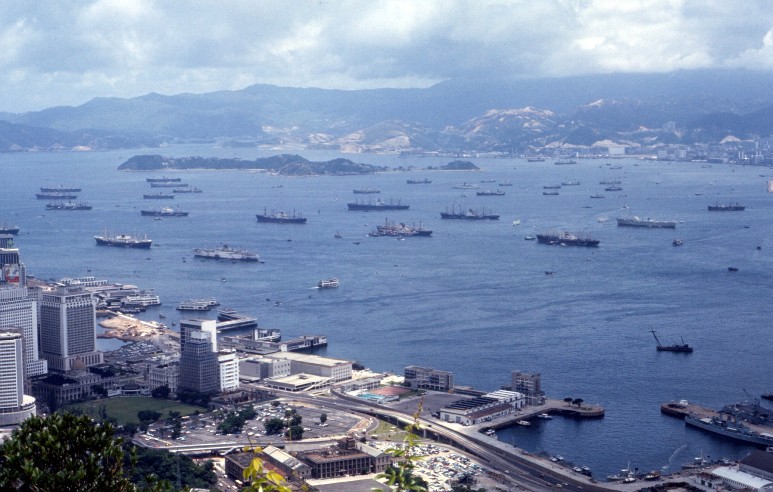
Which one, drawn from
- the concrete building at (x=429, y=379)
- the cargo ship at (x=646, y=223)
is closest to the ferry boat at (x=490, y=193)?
the cargo ship at (x=646, y=223)

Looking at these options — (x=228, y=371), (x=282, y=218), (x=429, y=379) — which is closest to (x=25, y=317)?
(x=228, y=371)

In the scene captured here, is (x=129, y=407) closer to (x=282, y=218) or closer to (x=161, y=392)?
(x=161, y=392)

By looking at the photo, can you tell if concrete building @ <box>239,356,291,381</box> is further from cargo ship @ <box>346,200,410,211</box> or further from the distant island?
the distant island

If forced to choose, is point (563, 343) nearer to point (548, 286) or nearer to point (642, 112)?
point (548, 286)

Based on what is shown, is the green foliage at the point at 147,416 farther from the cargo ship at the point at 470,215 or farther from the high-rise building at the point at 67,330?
the cargo ship at the point at 470,215

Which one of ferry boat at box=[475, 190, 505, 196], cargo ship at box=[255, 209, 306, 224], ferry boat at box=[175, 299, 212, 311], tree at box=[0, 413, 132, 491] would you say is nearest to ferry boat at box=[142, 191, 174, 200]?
cargo ship at box=[255, 209, 306, 224]

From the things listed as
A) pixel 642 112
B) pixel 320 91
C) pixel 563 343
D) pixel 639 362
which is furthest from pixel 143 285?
pixel 320 91

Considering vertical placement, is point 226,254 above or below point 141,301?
above
